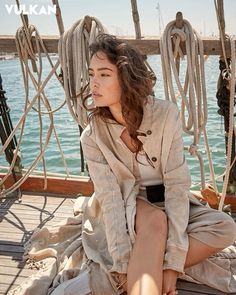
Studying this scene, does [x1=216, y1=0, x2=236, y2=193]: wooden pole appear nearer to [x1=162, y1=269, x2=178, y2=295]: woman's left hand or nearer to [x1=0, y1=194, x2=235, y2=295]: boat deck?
[x1=0, y1=194, x2=235, y2=295]: boat deck

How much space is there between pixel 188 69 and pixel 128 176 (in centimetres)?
68

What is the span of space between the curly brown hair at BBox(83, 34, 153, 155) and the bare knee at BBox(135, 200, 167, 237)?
1.18 feet

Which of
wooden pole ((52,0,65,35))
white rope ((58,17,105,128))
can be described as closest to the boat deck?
white rope ((58,17,105,128))

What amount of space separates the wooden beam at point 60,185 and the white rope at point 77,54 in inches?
27.4

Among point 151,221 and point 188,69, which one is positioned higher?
point 188,69

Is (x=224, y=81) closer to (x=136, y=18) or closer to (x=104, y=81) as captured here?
(x=136, y=18)

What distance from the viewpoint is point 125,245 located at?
1.67m

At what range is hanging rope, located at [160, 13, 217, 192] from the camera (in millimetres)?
2105

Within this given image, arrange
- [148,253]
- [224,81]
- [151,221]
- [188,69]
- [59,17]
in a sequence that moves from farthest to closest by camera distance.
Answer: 1. [59,17]
2. [224,81]
3. [188,69]
4. [151,221]
5. [148,253]

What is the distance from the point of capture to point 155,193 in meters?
1.92

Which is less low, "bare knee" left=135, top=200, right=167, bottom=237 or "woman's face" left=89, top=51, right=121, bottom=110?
"woman's face" left=89, top=51, right=121, bottom=110

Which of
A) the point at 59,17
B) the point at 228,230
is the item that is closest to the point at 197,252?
the point at 228,230

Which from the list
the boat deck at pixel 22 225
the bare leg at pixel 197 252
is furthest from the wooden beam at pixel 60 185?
the bare leg at pixel 197 252

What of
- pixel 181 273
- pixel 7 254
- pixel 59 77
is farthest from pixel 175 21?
pixel 7 254
